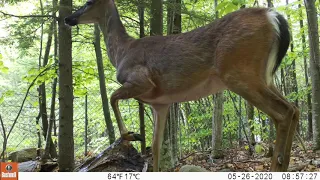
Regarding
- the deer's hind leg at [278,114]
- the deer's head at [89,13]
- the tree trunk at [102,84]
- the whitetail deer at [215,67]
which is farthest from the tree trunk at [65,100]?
the deer's hind leg at [278,114]

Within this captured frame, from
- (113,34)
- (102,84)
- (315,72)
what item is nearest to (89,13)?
(113,34)

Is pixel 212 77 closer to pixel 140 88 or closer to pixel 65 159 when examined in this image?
Result: pixel 140 88

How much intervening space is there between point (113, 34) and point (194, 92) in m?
1.16

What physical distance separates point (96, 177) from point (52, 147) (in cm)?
413

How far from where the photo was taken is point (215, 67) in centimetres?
277

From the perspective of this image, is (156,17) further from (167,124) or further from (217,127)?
(217,127)

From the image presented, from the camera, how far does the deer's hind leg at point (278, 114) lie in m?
2.53

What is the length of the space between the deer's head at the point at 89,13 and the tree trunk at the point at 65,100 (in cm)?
34

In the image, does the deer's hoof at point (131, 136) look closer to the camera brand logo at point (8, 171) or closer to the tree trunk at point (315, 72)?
the camera brand logo at point (8, 171)

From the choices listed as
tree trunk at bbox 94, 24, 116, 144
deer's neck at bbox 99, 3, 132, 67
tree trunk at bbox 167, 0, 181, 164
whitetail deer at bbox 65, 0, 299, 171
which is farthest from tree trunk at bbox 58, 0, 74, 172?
tree trunk at bbox 94, 24, 116, 144

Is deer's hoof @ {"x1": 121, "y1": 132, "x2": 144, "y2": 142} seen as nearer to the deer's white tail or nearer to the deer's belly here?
the deer's belly

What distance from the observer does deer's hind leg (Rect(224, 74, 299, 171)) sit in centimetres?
253

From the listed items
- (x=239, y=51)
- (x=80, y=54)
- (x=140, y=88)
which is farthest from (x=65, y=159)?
(x=80, y=54)

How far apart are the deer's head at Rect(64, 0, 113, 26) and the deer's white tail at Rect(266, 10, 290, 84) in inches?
70.6
